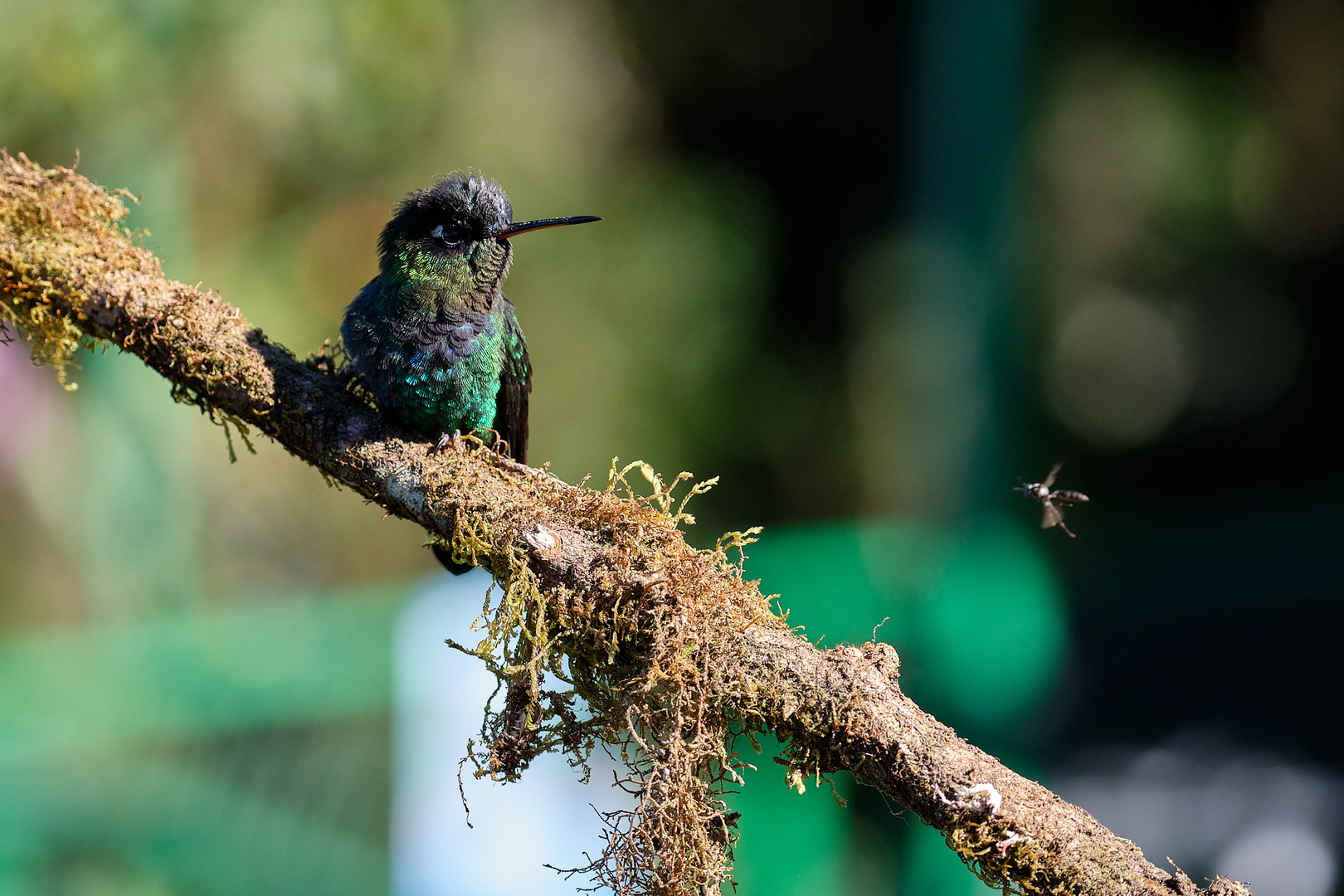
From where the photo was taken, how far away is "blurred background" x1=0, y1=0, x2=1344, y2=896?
4180 millimetres

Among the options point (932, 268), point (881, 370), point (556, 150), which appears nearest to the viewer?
point (932, 268)

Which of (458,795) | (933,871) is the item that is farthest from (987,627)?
(458,795)

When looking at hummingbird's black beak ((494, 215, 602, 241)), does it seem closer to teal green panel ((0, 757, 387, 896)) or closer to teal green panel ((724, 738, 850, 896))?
teal green panel ((724, 738, 850, 896))

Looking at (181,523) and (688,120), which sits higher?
(688,120)

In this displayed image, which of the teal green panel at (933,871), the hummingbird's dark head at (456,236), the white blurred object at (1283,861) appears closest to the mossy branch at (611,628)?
the hummingbird's dark head at (456,236)

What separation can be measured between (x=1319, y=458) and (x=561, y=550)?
538 cm

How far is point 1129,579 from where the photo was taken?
5.03 meters

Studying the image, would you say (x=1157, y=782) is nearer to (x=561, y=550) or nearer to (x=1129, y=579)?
(x=1129, y=579)

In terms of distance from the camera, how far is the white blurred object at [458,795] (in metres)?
3.85

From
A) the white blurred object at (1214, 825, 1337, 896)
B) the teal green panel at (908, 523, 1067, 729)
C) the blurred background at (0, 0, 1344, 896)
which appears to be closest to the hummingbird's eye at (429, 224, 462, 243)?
the blurred background at (0, 0, 1344, 896)

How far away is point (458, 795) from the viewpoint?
4.13 meters

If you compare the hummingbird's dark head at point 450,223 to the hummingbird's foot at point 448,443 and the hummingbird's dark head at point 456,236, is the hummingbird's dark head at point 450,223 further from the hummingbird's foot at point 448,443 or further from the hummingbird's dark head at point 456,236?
the hummingbird's foot at point 448,443

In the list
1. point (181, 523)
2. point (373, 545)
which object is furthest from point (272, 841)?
point (373, 545)

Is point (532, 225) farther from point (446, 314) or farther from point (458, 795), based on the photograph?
point (458, 795)
